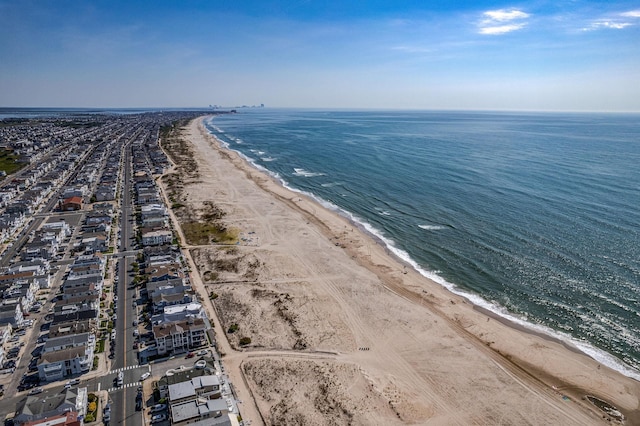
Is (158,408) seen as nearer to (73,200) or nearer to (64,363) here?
(64,363)

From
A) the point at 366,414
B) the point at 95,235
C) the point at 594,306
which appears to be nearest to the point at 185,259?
the point at 95,235

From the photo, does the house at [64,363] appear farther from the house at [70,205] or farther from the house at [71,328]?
the house at [70,205]

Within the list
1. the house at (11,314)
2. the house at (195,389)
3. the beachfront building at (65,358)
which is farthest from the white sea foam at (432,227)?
the house at (11,314)

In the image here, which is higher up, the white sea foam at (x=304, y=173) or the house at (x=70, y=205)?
the white sea foam at (x=304, y=173)

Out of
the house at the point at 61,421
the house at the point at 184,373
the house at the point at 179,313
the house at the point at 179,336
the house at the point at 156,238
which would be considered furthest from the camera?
the house at the point at 156,238

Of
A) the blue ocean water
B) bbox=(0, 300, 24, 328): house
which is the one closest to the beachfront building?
bbox=(0, 300, 24, 328): house
